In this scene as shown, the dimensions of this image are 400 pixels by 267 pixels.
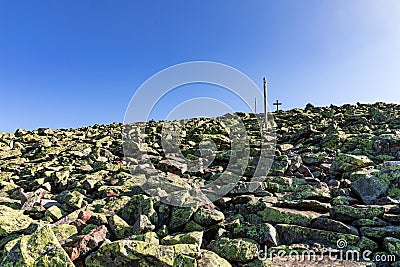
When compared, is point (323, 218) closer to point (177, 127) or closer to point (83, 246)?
point (83, 246)

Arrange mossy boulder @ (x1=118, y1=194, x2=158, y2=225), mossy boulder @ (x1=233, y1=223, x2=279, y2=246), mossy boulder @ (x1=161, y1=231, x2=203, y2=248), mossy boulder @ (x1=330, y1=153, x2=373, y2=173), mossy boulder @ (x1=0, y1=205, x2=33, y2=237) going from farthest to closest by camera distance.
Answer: mossy boulder @ (x1=330, y1=153, x2=373, y2=173) < mossy boulder @ (x1=118, y1=194, x2=158, y2=225) < mossy boulder @ (x1=0, y1=205, x2=33, y2=237) < mossy boulder @ (x1=233, y1=223, x2=279, y2=246) < mossy boulder @ (x1=161, y1=231, x2=203, y2=248)

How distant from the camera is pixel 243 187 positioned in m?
9.53

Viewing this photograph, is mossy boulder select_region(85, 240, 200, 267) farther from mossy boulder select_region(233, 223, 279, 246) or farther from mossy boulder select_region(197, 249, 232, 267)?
mossy boulder select_region(233, 223, 279, 246)

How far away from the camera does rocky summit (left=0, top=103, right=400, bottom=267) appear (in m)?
5.57

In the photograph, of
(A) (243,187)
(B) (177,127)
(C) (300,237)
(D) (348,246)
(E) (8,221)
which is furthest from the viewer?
(B) (177,127)

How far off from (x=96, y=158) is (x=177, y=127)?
9.21 meters

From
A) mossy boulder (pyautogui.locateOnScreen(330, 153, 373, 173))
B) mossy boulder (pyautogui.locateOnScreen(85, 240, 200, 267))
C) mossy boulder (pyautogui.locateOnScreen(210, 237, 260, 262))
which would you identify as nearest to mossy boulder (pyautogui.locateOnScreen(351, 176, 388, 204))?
mossy boulder (pyautogui.locateOnScreen(330, 153, 373, 173))

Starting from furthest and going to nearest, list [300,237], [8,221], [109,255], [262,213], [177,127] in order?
[177,127]
[262,213]
[8,221]
[300,237]
[109,255]

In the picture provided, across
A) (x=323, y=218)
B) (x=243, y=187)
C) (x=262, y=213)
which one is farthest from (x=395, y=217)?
(x=243, y=187)

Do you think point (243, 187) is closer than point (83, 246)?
No

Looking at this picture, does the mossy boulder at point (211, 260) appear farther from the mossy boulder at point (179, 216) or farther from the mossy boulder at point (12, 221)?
the mossy boulder at point (12, 221)
